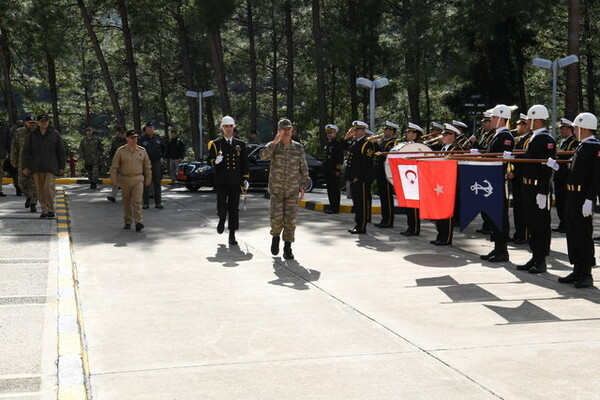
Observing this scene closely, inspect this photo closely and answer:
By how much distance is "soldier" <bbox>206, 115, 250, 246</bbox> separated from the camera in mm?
13102

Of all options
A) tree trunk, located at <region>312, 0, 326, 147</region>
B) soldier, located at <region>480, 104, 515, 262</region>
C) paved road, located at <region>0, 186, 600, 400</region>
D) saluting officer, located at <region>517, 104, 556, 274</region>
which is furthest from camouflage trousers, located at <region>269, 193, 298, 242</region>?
tree trunk, located at <region>312, 0, 326, 147</region>

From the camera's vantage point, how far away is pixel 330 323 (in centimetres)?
756

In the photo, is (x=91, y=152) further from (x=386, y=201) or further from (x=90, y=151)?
(x=386, y=201)

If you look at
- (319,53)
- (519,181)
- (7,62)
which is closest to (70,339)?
(519,181)

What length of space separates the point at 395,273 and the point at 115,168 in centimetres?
654

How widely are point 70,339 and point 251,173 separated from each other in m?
20.1

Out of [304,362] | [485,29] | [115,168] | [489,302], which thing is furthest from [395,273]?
[485,29]

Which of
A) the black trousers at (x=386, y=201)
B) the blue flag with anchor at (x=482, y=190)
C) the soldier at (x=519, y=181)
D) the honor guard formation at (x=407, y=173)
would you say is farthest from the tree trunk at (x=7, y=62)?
the blue flag with anchor at (x=482, y=190)

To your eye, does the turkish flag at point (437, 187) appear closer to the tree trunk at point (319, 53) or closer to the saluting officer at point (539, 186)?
the saluting officer at point (539, 186)

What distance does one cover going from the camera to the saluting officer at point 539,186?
10.2m

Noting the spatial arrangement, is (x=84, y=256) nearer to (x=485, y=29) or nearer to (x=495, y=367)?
(x=495, y=367)

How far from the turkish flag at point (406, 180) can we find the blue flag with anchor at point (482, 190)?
0.93 meters

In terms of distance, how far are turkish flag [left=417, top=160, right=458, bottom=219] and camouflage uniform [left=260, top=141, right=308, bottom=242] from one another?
1.66 metres

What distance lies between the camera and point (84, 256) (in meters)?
11.7
